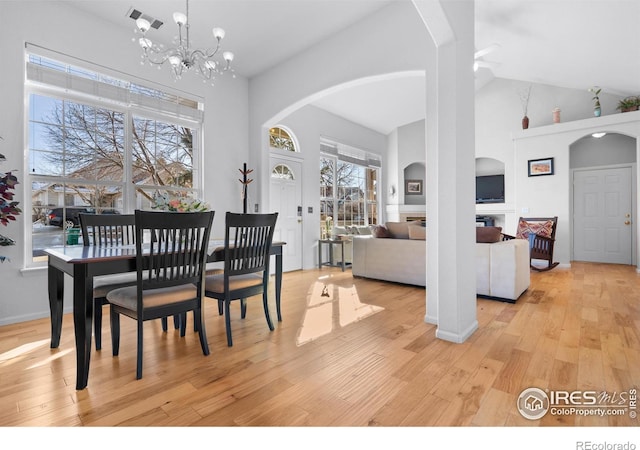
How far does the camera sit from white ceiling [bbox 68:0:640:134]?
3386 mm

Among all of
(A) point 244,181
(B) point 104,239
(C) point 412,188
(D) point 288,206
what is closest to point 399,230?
(D) point 288,206

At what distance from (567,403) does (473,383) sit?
43cm

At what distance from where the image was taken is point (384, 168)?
324 inches

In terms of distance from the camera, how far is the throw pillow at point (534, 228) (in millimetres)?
5742

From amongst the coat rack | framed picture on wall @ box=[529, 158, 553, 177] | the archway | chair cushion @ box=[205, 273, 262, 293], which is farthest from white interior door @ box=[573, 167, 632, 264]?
chair cushion @ box=[205, 273, 262, 293]

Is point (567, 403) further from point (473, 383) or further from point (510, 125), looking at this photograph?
point (510, 125)

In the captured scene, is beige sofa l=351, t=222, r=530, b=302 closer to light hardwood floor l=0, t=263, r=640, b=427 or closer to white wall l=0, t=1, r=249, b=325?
light hardwood floor l=0, t=263, r=640, b=427

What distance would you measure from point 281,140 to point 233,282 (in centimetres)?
358

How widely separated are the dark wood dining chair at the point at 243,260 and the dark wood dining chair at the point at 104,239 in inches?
26.7

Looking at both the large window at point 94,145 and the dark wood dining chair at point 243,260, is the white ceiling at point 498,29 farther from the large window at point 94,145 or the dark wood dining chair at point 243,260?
the dark wood dining chair at point 243,260

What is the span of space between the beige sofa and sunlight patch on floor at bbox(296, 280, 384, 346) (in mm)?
582

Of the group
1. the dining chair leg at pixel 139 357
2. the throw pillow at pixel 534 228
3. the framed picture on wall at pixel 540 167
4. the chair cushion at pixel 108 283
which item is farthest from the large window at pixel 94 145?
the framed picture on wall at pixel 540 167
